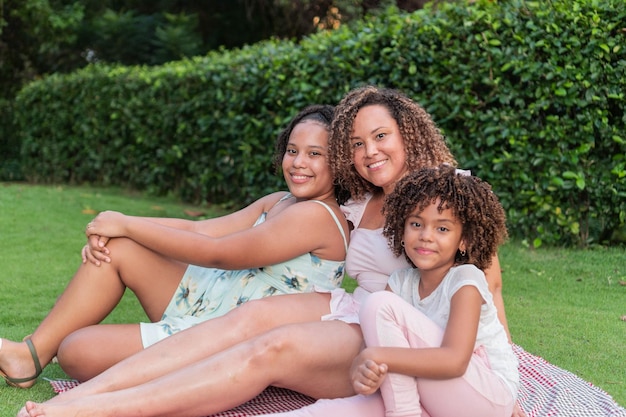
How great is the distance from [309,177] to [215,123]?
541 centimetres

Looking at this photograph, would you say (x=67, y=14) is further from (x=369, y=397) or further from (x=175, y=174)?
(x=369, y=397)

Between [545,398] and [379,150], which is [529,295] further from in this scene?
[379,150]

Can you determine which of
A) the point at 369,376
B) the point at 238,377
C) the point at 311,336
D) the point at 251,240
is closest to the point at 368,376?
the point at 369,376

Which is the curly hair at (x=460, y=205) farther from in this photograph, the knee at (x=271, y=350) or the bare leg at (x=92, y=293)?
the bare leg at (x=92, y=293)

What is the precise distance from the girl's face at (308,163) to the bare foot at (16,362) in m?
1.37

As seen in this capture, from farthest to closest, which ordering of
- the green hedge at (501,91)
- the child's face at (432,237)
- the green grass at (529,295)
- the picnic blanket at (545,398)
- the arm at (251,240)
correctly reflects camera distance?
the green hedge at (501,91), the green grass at (529,295), the arm at (251,240), the picnic blanket at (545,398), the child's face at (432,237)

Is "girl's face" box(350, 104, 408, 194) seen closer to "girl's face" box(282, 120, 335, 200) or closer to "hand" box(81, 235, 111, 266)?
"girl's face" box(282, 120, 335, 200)

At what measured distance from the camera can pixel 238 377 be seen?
111 inches

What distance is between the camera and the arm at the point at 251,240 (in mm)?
3281

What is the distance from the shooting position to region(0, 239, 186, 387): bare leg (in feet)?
11.2

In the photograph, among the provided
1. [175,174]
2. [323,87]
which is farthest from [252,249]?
[175,174]

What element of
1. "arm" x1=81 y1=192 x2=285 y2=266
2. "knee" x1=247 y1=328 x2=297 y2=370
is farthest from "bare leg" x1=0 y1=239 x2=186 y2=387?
"knee" x1=247 y1=328 x2=297 y2=370

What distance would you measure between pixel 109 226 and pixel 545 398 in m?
2.04

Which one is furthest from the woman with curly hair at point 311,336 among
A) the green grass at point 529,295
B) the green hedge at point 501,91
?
the green hedge at point 501,91
